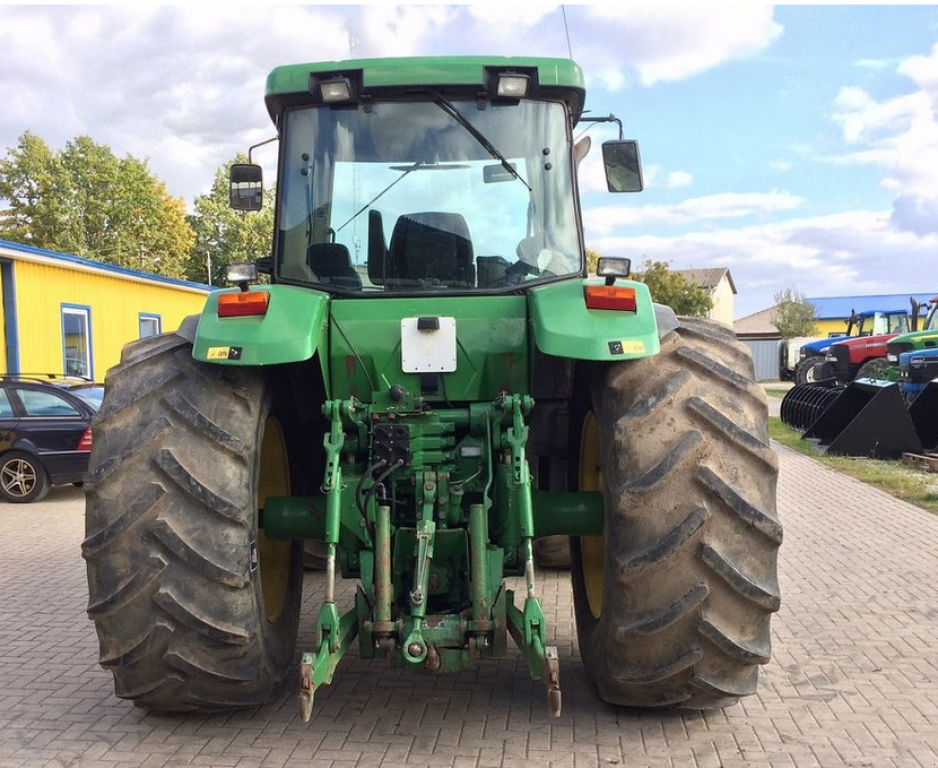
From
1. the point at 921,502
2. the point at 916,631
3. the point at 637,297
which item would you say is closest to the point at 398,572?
the point at 637,297

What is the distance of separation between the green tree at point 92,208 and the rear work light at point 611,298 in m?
43.2

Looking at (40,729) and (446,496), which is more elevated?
(446,496)

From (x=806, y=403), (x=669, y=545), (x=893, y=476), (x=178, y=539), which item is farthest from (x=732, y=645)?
(x=806, y=403)

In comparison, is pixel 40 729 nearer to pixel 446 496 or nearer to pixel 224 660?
pixel 224 660

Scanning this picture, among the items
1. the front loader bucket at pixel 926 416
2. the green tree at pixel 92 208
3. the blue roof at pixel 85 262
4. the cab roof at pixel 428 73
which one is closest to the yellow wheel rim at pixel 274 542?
the cab roof at pixel 428 73

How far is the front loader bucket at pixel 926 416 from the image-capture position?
42.9ft

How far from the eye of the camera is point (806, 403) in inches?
670

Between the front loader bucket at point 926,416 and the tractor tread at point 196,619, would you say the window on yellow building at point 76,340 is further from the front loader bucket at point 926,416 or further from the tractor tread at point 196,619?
the tractor tread at point 196,619

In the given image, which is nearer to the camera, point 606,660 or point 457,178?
point 606,660

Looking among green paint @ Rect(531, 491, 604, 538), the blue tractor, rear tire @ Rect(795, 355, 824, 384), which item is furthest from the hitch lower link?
rear tire @ Rect(795, 355, 824, 384)

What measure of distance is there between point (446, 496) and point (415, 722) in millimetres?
A: 1019

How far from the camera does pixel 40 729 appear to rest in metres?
3.94

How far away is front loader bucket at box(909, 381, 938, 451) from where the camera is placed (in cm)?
1309

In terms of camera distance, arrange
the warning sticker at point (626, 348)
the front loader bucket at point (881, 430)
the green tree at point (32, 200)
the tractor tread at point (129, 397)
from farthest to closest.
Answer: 1. the green tree at point (32, 200)
2. the front loader bucket at point (881, 430)
3. the tractor tread at point (129, 397)
4. the warning sticker at point (626, 348)
